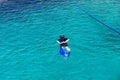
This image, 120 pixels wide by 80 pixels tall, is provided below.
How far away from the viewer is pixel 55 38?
3984 cm

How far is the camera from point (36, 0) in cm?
5506

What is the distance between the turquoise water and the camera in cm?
3247

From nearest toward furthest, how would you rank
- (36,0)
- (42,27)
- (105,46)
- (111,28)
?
(105,46)
(111,28)
(42,27)
(36,0)

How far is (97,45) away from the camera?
37.0 m

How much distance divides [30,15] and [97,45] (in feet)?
51.4

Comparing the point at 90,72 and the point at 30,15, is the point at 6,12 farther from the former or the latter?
the point at 90,72

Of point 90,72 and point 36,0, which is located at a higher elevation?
point 36,0

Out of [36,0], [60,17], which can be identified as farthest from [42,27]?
[36,0]

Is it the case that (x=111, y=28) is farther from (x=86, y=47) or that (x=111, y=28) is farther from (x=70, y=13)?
(x=70, y=13)

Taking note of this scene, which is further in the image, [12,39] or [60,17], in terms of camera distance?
[60,17]

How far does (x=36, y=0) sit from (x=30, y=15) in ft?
25.3

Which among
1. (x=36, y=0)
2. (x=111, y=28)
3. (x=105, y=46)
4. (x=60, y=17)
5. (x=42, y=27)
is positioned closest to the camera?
(x=105, y=46)

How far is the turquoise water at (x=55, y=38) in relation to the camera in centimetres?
3247

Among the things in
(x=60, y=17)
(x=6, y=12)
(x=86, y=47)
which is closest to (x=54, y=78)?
(x=86, y=47)
